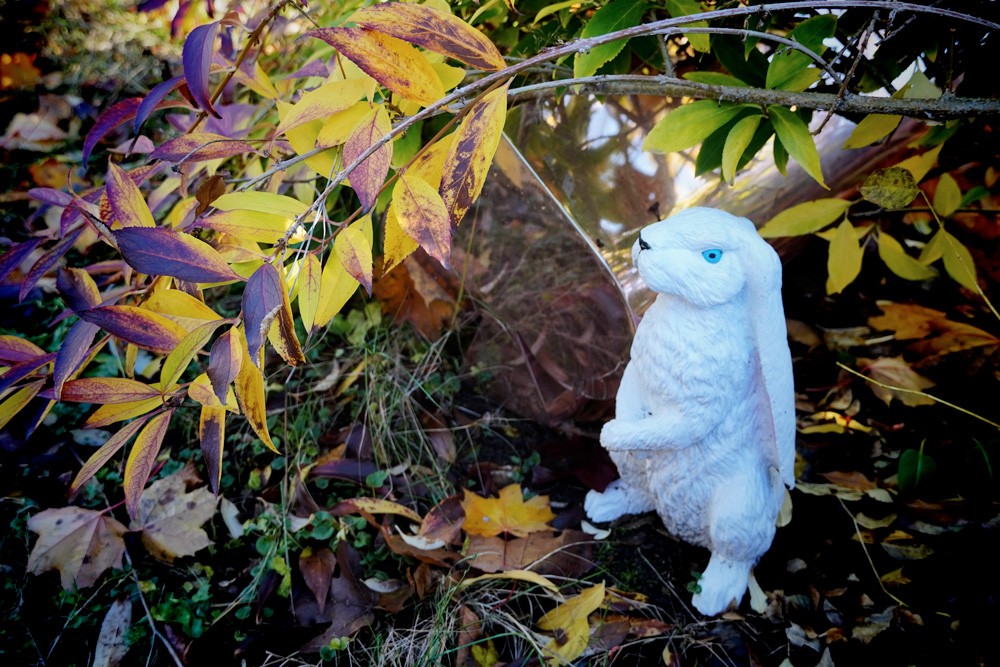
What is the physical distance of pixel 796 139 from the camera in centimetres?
97

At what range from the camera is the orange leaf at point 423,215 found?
69cm

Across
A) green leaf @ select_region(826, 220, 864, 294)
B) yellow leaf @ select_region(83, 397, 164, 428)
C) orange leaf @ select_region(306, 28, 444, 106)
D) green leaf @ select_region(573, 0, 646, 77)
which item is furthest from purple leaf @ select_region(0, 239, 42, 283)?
green leaf @ select_region(826, 220, 864, 294)

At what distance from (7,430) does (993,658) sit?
2080 mm

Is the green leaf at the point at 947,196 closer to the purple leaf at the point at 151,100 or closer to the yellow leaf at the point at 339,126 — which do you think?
the yellow leaf at the point at 339,126

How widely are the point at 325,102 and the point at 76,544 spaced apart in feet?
3.57

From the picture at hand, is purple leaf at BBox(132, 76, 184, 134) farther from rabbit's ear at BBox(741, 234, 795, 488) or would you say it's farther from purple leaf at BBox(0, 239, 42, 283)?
rabbit's ear at BBox(741, 234, 795, 488)

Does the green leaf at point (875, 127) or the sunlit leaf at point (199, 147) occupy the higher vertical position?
the sunlit leaf at point (199, 147)

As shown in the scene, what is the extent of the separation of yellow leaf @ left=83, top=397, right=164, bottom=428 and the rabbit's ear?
94cm

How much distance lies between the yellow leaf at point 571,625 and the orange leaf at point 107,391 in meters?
0.83

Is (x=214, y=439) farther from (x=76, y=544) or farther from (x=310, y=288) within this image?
(x=76, y=544)

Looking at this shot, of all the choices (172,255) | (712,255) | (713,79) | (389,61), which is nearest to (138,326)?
(172,255)

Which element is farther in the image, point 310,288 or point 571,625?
point 571,625

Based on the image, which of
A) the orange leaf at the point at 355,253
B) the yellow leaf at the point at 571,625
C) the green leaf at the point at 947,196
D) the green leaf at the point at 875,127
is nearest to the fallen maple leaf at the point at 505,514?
the yellow leaf at the point at 571,625

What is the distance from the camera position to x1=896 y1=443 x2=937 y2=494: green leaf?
1.23 metres
